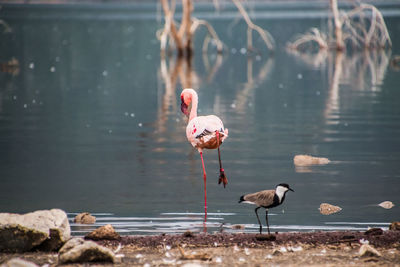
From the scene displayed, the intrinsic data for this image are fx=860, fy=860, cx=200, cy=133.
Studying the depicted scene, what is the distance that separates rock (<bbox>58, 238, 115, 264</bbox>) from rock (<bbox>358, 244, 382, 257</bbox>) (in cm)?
222

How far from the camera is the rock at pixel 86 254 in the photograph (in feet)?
24.6

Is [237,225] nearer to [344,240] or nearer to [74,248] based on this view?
[344,240]

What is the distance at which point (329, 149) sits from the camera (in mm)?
14797

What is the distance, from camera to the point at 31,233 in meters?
8.04

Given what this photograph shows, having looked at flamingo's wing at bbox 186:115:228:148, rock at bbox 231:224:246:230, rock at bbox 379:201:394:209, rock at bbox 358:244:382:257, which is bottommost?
rock at bbox 379:201:394:209

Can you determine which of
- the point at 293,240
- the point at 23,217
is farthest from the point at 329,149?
the point at 23,217

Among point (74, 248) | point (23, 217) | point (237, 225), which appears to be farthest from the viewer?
point (237, 225)

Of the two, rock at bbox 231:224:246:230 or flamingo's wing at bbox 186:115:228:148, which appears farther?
flamingo's wing at bbox 186:115:228:148

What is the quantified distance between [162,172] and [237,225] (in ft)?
11.8

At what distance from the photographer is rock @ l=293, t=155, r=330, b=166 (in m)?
13.4

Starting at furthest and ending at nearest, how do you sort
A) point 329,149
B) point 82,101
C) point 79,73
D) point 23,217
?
1. point 79,73
2. point 82,101
3. point 329,149
4. point 23,217

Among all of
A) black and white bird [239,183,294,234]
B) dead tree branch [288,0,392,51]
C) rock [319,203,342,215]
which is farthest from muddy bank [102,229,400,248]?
dead tree branch [288,0,392,51]

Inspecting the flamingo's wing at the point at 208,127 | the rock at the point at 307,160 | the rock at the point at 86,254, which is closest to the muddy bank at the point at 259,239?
the rock at the point at 86,254

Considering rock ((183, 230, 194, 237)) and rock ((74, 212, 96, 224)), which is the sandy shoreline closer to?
rock ((183, 230, 194, 237))
